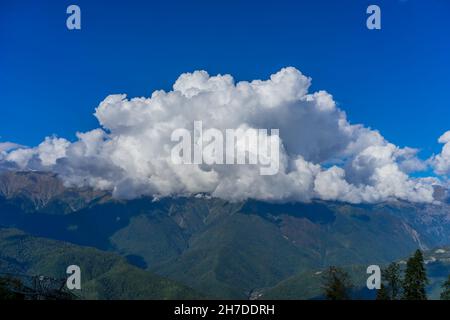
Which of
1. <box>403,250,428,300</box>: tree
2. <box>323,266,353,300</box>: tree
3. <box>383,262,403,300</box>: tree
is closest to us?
<box>323,266,353,300</box>: tree

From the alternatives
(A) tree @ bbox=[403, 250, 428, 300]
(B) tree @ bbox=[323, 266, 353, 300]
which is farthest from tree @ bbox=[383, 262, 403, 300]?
(B) tree @ bbox=[323, 266, 353, 300]

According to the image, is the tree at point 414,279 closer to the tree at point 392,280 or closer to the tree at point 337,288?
the tree at point 392,280

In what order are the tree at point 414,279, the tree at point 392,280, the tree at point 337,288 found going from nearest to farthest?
the tree at point 337,288 → the tree at point 414,279 → the tree at point 392,280

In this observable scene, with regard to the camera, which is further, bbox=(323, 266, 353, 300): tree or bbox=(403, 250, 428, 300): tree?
bbox=(403, 250, 428, 300): tree

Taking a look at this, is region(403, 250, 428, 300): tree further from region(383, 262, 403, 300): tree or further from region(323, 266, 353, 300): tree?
region(323, 266, 353, 300): tree

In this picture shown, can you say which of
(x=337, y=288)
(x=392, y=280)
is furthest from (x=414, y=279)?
(x=337, y=288)

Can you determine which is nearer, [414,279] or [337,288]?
[337,288]

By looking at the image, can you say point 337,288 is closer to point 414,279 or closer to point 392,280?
point 414,279

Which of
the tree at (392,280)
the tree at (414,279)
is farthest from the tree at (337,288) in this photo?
the tree at (392,280)
